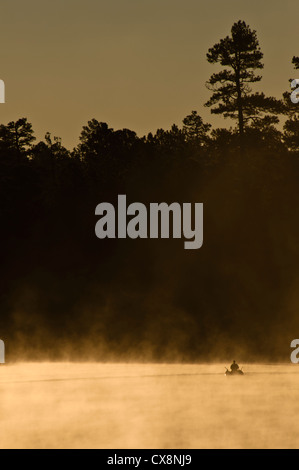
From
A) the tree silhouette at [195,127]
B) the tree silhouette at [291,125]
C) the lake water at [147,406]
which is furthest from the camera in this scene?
the tree silhouette at [195,127]

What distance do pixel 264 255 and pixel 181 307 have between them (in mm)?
12943

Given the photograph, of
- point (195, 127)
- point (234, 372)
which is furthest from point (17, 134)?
point (234, 372)

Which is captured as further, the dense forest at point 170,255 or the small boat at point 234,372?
the dense forest at point 170,255

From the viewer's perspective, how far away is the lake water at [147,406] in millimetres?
43531

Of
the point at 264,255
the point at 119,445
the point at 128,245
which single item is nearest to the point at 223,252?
the point at 264,255

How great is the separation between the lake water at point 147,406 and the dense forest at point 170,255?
5849 millimetres

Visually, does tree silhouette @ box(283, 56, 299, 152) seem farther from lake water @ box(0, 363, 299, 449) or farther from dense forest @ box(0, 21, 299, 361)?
lake water @ box(0, 363, 299, 449)

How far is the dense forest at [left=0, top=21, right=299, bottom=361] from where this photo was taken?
72875 millimetres

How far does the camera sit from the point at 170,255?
9262 cm

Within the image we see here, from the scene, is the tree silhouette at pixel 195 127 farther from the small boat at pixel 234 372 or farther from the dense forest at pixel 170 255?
the small boat at pixel 234 372

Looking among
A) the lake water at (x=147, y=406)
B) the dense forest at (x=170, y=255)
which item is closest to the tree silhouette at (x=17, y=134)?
the dense forest at (x=170, y=255)

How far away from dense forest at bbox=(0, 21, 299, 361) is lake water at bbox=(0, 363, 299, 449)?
19.2 ft

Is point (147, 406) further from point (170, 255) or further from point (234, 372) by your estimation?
point (170, 255)
